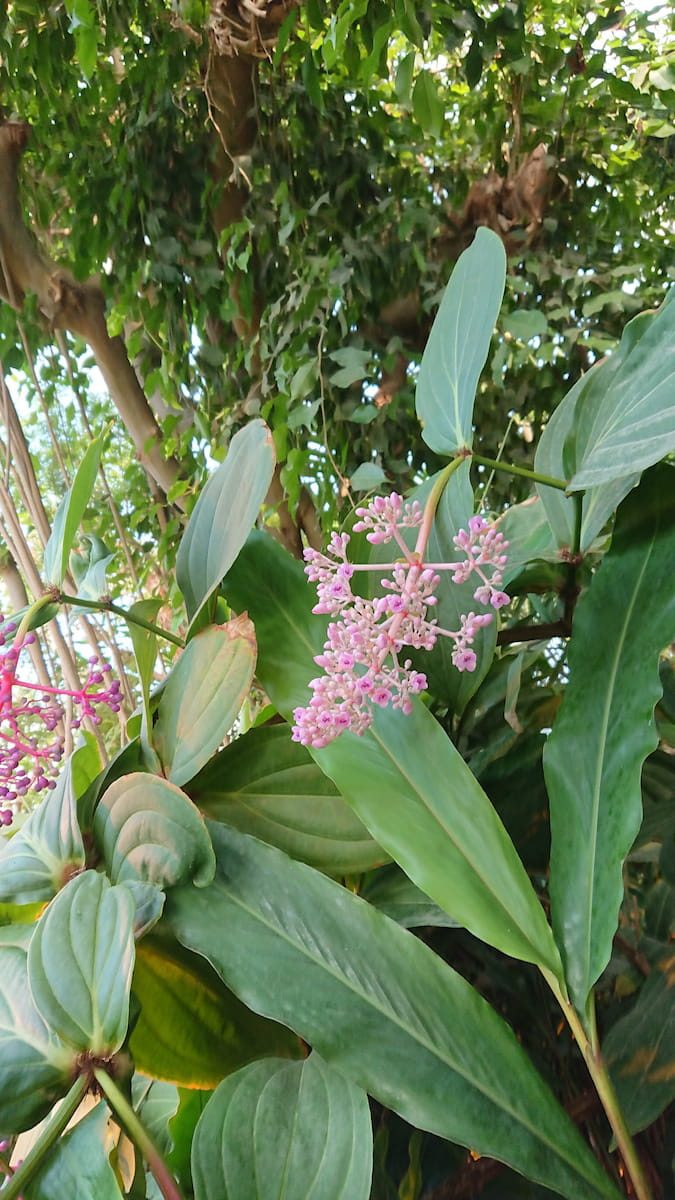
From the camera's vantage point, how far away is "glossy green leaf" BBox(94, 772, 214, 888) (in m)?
0.22

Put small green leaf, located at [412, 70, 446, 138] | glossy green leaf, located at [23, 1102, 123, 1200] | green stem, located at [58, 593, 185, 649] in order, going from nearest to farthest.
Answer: glossy green leaf, located at [23, 1102, 123, 1200], green stem, located at [58, 593, 185, 649], small green leaf, located at [412, 70, 446, 138]

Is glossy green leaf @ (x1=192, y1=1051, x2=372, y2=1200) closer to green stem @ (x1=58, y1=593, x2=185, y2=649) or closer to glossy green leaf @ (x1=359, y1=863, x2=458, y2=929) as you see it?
glossy green leaf @ (x1=359, y1=863, x2=458, y2=929)

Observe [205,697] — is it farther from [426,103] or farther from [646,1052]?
[426,103]

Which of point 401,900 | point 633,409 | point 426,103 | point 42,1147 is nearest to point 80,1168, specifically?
point 42,1147

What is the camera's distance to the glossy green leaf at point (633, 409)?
0.21 metres

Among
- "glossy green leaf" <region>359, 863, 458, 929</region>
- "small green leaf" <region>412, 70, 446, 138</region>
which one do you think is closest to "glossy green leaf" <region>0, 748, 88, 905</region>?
"glossy green leaf" <region>359, 863, 458, 929</region>

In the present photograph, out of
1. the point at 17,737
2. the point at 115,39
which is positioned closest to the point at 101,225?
the point at 115,39

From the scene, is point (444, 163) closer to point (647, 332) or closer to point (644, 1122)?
point (647, 332)

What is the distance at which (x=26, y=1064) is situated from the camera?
0.67 feet

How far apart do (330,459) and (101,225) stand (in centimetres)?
51

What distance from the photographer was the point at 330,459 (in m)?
1.02

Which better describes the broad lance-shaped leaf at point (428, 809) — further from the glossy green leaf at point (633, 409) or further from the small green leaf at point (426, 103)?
the small green leaf at point (426, 103)

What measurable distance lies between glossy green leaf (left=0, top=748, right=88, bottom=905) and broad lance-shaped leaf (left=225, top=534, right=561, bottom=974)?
79 mm

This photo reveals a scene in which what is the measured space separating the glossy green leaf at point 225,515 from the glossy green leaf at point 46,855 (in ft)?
0.26
